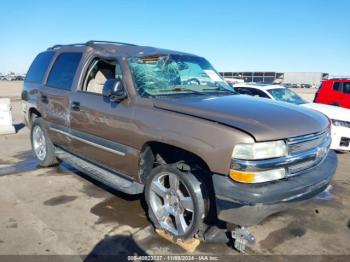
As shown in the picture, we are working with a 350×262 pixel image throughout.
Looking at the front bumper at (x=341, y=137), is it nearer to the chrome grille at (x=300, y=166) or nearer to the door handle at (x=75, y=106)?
the chrome grille at (x=300, y=166)

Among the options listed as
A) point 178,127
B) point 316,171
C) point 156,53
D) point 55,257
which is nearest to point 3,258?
point 55,257

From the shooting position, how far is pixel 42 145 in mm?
6023

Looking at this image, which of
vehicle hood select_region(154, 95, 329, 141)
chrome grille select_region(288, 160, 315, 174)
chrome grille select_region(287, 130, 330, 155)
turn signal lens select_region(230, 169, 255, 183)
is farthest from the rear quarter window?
turn signal lens select_region(230, 169, 255, 183)

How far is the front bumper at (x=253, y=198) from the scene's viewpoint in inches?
109

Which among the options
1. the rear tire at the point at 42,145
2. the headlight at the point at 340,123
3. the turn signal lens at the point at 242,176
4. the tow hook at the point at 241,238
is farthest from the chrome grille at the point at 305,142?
the rear tire at the point at 42,145

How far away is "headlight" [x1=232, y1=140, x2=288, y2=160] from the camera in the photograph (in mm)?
2781

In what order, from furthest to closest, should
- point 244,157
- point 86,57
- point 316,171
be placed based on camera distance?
point 86,57, point 316,171, point 244,157

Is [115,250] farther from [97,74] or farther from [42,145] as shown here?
[42,145]

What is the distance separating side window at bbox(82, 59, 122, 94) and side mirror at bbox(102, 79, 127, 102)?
2.43 ft

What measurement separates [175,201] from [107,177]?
109 cm

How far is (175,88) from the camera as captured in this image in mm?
3963

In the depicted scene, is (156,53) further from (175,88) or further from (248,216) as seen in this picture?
(248,216)

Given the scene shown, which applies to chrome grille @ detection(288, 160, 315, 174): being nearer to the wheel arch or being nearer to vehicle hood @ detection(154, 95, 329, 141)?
vehicle hood @ detection(154, 95, 329, 141)

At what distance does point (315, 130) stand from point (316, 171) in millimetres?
422
